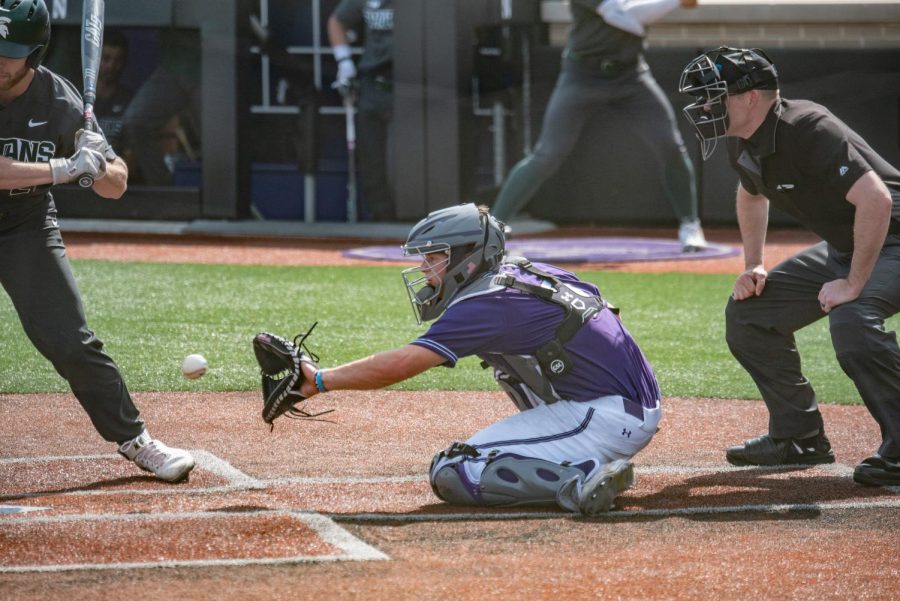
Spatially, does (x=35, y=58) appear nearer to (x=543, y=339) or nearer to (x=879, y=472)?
(x=543, y=339)

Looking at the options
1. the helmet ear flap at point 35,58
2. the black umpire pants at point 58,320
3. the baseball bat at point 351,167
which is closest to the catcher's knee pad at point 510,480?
the black umpire pants at point 58,320

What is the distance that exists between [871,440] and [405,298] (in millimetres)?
4628

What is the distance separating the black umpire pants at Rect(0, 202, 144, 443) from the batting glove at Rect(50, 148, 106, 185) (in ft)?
1.08

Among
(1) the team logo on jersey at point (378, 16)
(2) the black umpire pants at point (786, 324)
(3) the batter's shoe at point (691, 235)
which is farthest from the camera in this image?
(1) the team logo on jersey at point (378, 16)

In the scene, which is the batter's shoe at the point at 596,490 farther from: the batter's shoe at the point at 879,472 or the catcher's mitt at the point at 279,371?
the batter's shoe at the point at 879,472

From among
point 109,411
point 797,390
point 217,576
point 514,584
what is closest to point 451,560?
point 514,584

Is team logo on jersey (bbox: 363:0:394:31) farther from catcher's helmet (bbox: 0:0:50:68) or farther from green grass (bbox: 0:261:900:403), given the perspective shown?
catcher's helmet (bbox: 0:0:50:68)

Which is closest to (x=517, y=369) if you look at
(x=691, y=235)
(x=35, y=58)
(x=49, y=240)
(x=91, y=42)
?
(x=49, y=240)

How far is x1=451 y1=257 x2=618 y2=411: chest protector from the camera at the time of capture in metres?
4.61

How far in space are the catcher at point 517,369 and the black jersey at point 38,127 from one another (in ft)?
3.82

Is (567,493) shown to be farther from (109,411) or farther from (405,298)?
(405,298)

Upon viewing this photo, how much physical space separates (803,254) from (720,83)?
0.92 meters

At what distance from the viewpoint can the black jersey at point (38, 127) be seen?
16.0 ft

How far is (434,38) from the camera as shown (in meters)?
13.8
